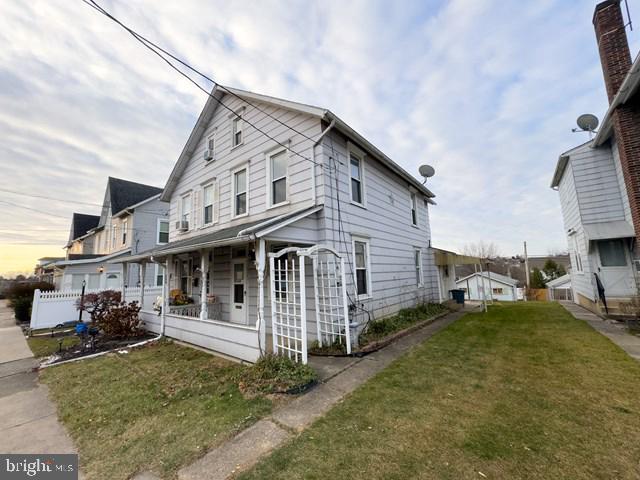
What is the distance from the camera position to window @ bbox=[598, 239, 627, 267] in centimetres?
867

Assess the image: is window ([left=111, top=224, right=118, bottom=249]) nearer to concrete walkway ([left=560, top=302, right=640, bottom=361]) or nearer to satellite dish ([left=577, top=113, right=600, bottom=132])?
concrete walkway ([left=560, top=302, right=640, bottom=361])

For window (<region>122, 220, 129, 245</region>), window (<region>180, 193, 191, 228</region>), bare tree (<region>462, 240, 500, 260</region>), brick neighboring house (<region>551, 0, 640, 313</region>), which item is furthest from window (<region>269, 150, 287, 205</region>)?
bare tree (<region>462, 240, 500, 260</region>)

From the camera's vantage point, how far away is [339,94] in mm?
9602

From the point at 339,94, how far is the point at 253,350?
9080 mm

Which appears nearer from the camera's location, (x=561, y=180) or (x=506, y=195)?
(x=561, y=180)

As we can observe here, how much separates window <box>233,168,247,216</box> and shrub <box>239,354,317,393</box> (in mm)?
5167

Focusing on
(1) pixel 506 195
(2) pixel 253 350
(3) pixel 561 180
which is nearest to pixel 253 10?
(2) pixel 253 350

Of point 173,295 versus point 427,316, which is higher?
point 173,295

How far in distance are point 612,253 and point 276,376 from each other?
11.8 m

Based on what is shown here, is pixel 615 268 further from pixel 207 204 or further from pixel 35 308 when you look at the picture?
pixel 35 308

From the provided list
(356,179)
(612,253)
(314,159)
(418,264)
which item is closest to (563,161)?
(612,253)

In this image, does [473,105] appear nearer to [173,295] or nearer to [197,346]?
[197,346]

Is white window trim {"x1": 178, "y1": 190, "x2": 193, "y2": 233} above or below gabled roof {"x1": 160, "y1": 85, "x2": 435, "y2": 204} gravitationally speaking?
below

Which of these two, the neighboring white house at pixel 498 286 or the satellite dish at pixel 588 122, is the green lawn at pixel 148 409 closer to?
the satellite dish at pixel 588 122
